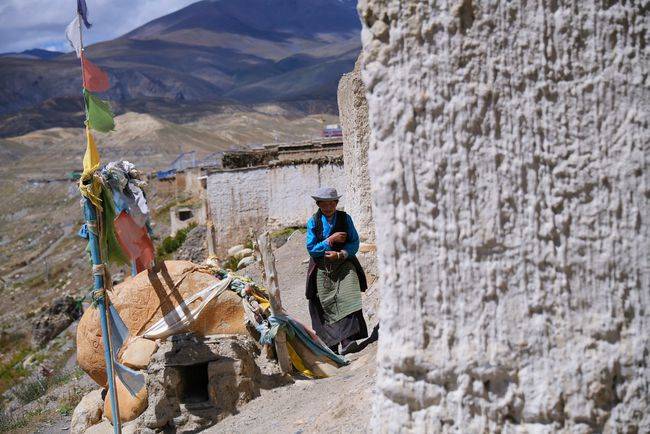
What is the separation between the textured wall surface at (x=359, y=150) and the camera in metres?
8.22

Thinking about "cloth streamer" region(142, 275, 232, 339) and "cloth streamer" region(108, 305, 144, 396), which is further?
"cloth streamer" region(142, 275, 232, 339)

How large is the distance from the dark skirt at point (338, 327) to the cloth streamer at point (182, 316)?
2.53 ft

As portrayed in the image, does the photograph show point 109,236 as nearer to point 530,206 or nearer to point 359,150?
point 359,150

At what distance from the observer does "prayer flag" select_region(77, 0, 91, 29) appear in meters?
6.75

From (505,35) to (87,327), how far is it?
518 centimetres

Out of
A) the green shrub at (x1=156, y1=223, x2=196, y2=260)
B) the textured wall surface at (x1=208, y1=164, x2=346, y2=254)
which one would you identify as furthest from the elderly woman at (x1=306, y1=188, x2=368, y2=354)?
the green shrub at (x1=156, y1=223, x2=196, y2=260)

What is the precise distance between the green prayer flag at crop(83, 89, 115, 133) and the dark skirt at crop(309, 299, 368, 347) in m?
2.26

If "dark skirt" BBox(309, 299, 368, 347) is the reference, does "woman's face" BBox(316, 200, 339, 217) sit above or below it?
above

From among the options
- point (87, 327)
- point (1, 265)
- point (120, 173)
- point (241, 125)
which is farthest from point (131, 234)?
point (241, 125)

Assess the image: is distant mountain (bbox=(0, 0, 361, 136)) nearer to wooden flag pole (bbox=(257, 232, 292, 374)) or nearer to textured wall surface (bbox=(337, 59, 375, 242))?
textured wall surface (bbox=(337, 59, 375, 242))

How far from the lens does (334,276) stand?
6188 mm

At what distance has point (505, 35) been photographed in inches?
99.3

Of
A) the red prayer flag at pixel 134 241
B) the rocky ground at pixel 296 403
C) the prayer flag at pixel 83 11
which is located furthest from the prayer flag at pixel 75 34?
the rocky ground at pixel 296 403

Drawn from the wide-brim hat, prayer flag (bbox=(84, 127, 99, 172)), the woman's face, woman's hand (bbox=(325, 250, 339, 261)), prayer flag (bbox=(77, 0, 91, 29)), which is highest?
prayer flag (bbox=(77, 0, 91, 29))
